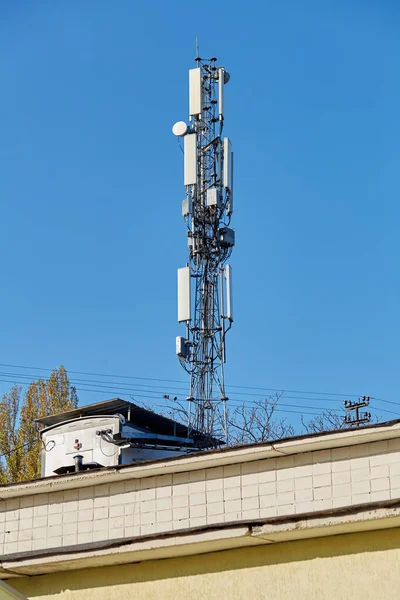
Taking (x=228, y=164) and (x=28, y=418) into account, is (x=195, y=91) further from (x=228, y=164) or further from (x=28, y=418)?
(x=28, y=418)

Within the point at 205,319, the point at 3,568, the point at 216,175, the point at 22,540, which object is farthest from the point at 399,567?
the point at 216,175

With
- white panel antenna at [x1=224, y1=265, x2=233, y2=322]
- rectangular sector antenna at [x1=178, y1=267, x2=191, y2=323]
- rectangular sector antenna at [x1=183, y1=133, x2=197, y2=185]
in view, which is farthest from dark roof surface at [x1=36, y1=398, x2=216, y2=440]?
rectangular sector antenna at [x1=183, y1=133, x2=197, y2=185]

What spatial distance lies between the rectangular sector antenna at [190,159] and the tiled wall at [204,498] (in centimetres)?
2123

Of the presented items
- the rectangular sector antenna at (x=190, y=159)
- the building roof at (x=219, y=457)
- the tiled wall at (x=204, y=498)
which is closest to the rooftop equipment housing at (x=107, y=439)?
the tiled wall at (x=204, y=498)

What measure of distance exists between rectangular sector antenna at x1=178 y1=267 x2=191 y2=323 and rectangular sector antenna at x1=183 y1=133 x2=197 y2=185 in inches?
151

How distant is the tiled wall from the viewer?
41.3 feet

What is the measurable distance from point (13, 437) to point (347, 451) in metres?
41.6

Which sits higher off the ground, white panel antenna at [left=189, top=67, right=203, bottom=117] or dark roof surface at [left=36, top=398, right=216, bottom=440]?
white panel antenna at [left=189, top=67, right=203, bottom=117]

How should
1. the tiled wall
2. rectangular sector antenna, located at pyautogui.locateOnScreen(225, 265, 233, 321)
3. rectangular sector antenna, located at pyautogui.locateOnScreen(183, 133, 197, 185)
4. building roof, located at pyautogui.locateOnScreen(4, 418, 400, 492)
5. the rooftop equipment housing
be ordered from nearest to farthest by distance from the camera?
1. building roof, located at pyautogui.locateOnScreen(4, 418, 400, 492)
2. the tiled wall
3. the rooftop equipment housing
4. rectangular sector antenna, located at pyautogui.locateOnScreen(225, 265, 233, 321)
5. rectangular sector antenna, located at pyautogui.locateOnScreen(183, 133, 197, 185)

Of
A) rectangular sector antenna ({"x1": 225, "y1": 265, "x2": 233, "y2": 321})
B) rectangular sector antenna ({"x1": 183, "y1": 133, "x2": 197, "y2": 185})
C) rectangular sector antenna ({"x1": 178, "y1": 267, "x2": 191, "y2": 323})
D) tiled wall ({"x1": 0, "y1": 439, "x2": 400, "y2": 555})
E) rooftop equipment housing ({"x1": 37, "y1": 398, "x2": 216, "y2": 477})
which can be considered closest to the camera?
tiled wall ({"x1": 0, "y1": 439, "x2": 400, "y2": 555})

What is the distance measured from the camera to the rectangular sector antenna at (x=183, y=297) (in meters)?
33.0

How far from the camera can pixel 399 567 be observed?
10.6 meters

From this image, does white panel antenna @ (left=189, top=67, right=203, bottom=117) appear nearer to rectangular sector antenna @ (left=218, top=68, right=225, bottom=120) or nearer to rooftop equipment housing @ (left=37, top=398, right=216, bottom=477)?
rectangular sector antenna @ (left=218, top=68, right=225, bottom=120)

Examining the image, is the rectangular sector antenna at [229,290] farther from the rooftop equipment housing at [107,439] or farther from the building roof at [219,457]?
the building roof at [219,457]
